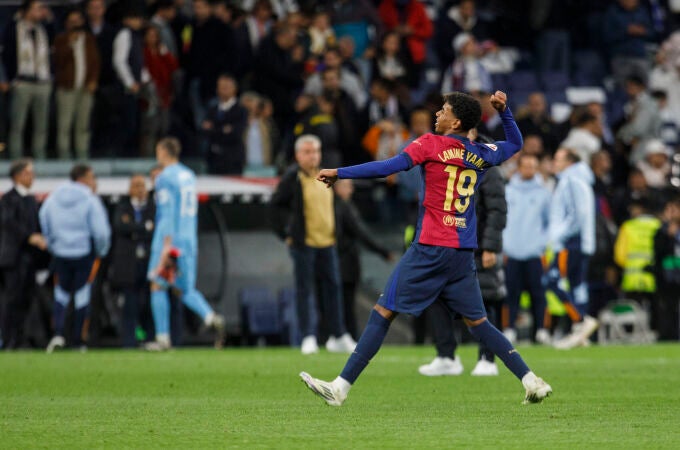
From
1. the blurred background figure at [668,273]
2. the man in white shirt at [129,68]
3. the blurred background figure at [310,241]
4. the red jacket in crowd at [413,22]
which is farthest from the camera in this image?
the red jacket in crowd at [413,22]

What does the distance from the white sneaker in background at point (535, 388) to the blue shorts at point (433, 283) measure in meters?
0.53

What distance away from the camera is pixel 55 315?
18844 millimetres

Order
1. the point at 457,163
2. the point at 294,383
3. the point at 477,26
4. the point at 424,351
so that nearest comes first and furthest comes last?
the point at 457,163 → the point at 294,383 → the point at 424,351 → the point at 477,26

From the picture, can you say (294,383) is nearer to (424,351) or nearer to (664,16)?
(424,351)

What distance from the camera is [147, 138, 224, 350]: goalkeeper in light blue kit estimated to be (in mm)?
18031

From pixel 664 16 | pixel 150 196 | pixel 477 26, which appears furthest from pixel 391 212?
pixel 664 16

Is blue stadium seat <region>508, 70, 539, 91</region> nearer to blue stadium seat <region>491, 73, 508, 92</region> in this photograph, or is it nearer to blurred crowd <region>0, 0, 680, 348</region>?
blurred crowd <region>0, 0, 680, 348</region>

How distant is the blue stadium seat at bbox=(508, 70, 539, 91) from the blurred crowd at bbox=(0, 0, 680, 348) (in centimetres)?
3

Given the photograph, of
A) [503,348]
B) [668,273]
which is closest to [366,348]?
[503,348]

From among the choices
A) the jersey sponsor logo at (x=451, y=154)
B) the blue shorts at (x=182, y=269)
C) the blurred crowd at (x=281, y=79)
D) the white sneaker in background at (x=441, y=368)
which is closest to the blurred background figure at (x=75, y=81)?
the blurred crowd at (x=281, y=79)

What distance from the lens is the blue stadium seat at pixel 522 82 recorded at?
26266 millimetres

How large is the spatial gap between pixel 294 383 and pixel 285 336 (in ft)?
28.7

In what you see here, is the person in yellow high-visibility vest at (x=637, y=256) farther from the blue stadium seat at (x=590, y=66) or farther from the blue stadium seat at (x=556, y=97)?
the blue stadium seat at (x=590, y=66)

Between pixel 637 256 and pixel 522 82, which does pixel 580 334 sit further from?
pixel 522 82
